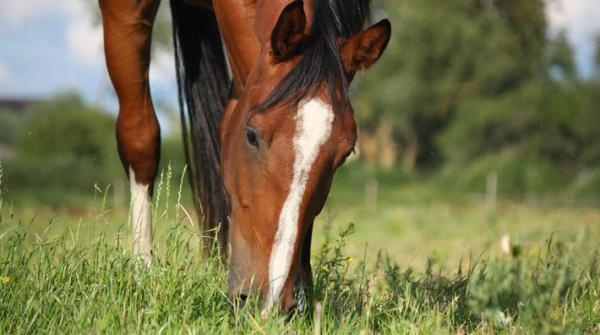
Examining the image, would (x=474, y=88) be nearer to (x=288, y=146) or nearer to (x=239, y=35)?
(x=239, y=35)

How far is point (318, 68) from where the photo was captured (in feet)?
11.4

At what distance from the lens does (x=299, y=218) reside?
3270 millimetres

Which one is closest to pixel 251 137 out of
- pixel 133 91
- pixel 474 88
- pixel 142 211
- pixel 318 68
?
pixel 318 68

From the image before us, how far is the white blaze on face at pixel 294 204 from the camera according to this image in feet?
10.7

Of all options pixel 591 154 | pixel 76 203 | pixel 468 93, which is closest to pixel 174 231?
pixel 76 203

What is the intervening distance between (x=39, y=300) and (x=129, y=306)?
366 millimetres

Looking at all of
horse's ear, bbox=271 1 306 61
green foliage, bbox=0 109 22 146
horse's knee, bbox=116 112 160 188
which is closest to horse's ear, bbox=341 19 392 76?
horse's ear, bbox=271 1 306 61

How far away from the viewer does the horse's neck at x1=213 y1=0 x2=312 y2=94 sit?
4.04m

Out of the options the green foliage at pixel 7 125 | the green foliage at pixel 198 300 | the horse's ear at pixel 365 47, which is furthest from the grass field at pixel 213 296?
the green foliage at pixel 7 125

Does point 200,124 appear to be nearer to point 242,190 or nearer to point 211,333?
point 242,190

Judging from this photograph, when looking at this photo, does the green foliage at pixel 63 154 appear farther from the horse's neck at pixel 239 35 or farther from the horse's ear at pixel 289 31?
the horse's ear at pixel 289 31

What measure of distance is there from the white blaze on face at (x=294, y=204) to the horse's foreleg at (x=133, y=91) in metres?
2.06

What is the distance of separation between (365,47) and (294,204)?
914mm

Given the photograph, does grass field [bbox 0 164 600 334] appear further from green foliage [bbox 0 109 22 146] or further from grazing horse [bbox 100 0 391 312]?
green foliage [bbox 0 109 22 146]
